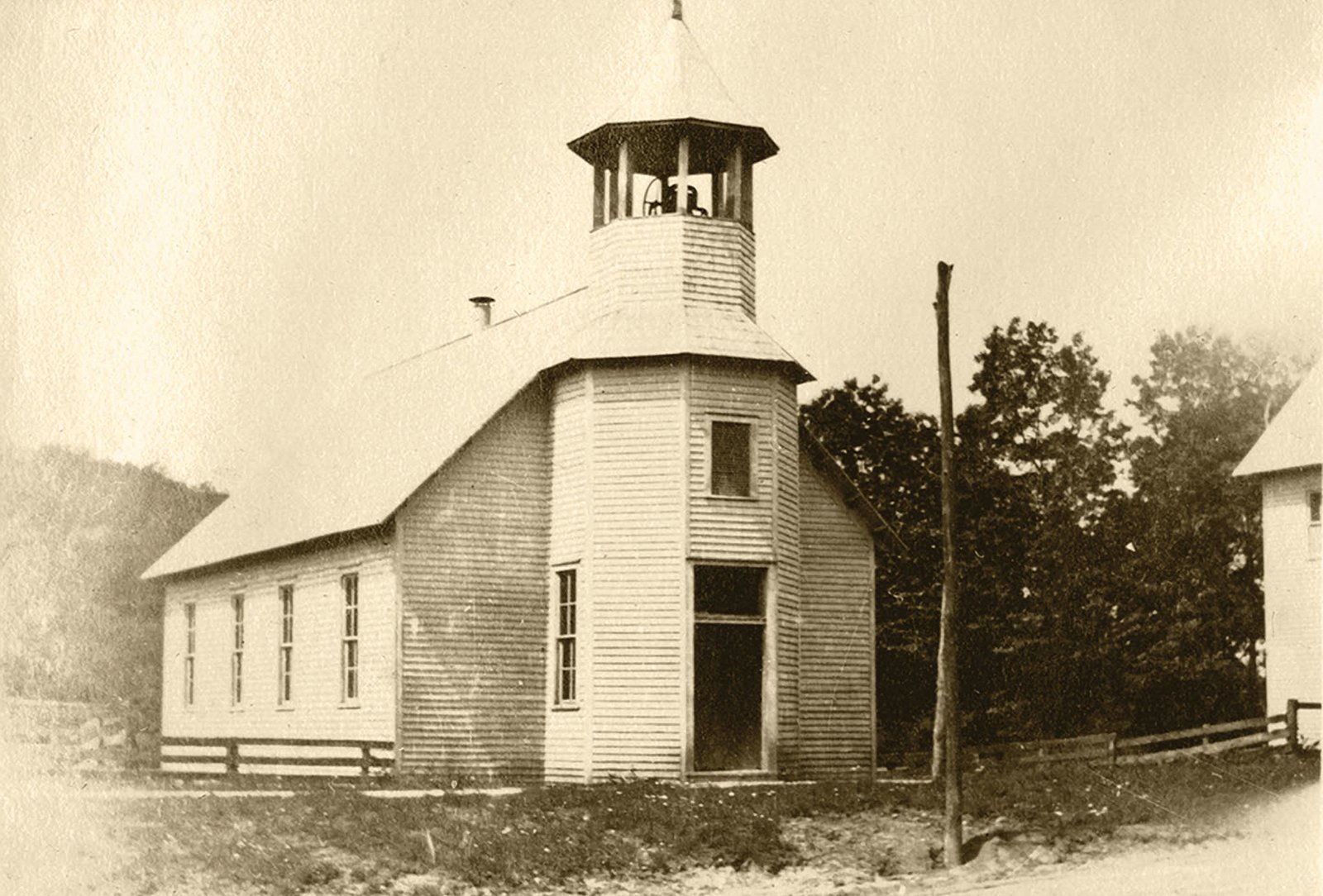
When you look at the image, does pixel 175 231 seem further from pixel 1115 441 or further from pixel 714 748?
pixel 1115 441

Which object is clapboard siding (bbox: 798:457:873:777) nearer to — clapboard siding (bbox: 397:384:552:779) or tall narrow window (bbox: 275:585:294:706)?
clapboard siding (bbox: 397:384:552:779)

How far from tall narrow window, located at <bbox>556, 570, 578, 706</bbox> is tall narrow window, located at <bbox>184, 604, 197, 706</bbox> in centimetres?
1087

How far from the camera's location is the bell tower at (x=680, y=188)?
28.4 metres

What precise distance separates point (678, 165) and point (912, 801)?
1008cm

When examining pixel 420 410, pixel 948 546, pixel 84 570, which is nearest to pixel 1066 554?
pixel 420 410

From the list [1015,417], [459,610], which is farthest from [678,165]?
[1015,417]

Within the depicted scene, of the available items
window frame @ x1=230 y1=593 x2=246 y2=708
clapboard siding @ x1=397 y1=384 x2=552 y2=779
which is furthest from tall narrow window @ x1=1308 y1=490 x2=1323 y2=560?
window frame @ x1=230 y1=593 x2=246 y2=708

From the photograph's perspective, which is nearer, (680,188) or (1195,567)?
(680,188)

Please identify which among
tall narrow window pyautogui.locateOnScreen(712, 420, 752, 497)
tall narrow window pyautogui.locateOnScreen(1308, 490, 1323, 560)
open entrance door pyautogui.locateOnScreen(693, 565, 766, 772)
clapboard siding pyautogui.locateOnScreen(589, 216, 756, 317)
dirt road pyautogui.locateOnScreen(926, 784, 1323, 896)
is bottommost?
dirt road pyautogui.locateOnScreen(926, 784, 1323, 896)

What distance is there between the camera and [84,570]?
2900 centimetres

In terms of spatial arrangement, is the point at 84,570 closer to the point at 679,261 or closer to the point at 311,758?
the point at 311,758

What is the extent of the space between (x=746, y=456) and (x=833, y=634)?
387 centimetres

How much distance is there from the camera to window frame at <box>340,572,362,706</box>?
2978 centimetres

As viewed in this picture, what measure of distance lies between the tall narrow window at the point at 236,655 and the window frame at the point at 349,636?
4989 millimetres
